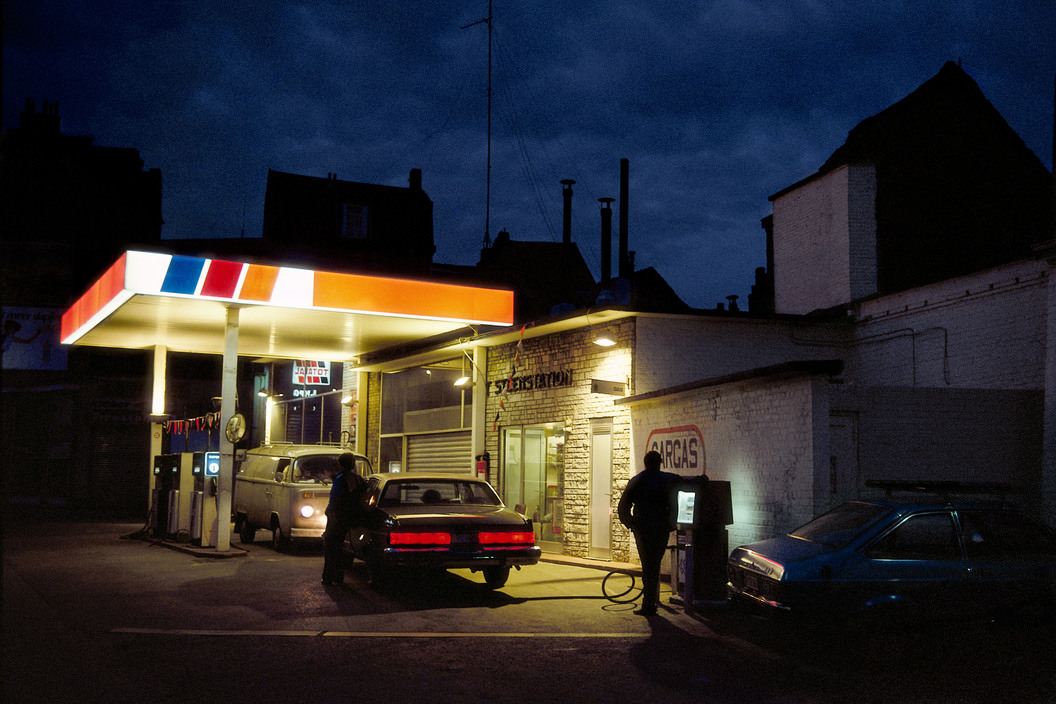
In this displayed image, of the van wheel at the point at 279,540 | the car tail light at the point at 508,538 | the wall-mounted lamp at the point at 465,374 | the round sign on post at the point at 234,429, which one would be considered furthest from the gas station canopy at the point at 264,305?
the car tail light at the point at 508,538

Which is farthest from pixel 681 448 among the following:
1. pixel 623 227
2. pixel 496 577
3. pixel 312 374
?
pixel 623 227

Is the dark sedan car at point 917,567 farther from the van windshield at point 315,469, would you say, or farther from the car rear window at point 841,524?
the van windshield at point 315,469

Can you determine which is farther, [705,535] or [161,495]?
[161,495]

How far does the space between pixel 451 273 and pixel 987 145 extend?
29952mm

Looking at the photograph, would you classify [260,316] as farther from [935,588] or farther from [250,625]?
[935,588]

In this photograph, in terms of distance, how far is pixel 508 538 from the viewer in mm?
11188

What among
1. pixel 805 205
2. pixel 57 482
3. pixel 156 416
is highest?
pixel 805 205

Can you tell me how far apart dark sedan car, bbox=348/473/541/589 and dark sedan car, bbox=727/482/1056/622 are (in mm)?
3327

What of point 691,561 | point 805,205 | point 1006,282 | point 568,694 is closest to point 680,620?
point 691,561

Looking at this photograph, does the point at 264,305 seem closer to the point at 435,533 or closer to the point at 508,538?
the point at 435,533

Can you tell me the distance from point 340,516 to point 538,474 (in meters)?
6.58

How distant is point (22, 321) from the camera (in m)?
34.7

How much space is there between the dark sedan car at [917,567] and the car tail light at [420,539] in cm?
370

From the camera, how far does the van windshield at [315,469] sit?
16.5m
